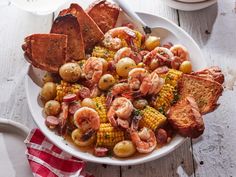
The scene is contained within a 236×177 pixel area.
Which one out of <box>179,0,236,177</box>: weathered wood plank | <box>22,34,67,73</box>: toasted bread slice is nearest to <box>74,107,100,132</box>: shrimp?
<box>22,34,67,73</box>: toasted bread slice

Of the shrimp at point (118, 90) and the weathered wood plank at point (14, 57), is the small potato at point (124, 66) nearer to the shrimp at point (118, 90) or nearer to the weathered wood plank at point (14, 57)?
the shrimp at point (118, 90)

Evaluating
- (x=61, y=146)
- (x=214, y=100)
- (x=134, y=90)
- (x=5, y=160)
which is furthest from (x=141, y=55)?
(x=5, y=160)

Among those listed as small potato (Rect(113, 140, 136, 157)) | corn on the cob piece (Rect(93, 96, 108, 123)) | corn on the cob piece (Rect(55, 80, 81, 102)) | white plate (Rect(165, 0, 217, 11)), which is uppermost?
white plate (Rect(165, 0, 217, 11))

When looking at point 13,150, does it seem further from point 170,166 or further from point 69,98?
point 170,166

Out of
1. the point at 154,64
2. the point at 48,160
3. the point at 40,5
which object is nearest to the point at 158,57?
the point at 154,64

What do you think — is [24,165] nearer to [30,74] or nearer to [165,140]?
[30,74]

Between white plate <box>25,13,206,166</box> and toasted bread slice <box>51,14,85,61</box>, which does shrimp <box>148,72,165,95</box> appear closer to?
white plate <box>25,13,206,166</box>

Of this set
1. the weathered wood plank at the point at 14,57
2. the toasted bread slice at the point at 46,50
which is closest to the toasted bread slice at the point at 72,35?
the toasted bread slice at the point at 46,50
